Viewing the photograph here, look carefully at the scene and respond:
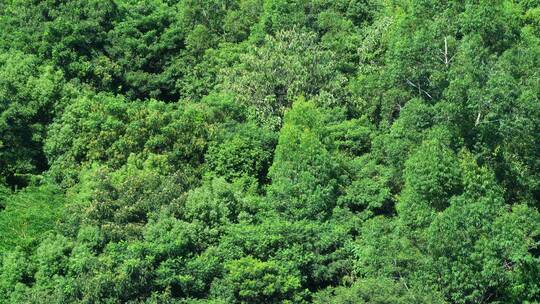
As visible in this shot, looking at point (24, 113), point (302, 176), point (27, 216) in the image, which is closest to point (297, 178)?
point (302, 176)

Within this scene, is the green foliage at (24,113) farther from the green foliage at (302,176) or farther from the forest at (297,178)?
the green foliage at (302,176)

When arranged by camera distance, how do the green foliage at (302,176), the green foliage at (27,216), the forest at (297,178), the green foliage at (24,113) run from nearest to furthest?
the forest at (297,178), the green foliage at (27,216), the green foliage at (302,176), the green foliage at (24,113)

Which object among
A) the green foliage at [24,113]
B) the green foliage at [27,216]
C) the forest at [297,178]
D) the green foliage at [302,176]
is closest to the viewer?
the forest at [297,178]

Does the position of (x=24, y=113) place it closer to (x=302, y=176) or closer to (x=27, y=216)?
(x=27, y=216)

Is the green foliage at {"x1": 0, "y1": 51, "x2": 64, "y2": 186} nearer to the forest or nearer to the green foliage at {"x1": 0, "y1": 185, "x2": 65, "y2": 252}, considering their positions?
the forest

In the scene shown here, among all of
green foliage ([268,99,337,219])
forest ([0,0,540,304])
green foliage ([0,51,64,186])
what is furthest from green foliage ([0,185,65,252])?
green foliage ([268,99,337,219])

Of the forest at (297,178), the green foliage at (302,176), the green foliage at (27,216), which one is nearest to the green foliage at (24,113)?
the forest at (297,178)

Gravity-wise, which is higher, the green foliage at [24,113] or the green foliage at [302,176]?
the green foliage at [24,113]

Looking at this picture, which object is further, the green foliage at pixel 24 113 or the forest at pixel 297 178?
the green foliage at pixel 24 113
